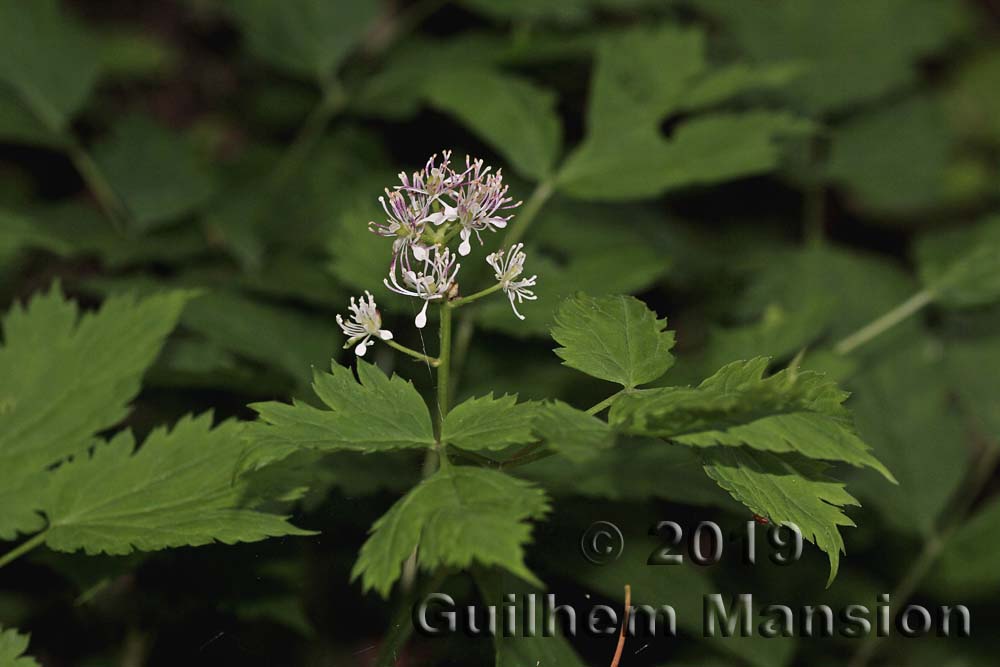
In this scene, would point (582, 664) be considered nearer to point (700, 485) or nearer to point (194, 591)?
point (700, 485)

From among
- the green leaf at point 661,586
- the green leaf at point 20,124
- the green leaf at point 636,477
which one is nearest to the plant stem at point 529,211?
the green leaf at point 636,477

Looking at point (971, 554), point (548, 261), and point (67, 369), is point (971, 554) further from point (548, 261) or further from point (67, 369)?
point (67, 369)

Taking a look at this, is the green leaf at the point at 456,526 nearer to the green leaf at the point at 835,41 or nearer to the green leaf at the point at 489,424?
the green leaf at the point at 489,424

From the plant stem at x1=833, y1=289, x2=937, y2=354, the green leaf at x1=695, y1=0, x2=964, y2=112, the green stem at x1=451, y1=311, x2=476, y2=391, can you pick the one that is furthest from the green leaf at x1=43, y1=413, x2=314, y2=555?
the green leaf at x1=695, y1=0, x2=964, y2=112

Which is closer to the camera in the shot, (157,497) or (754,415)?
(754,415)

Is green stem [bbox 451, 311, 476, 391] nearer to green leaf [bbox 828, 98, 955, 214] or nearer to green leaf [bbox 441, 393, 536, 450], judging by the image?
green leaf [bbox 441, 393, 536, 450]

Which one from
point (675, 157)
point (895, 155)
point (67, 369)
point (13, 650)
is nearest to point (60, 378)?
point (67, 369)

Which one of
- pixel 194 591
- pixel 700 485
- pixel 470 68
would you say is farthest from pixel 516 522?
pixel 470 68
